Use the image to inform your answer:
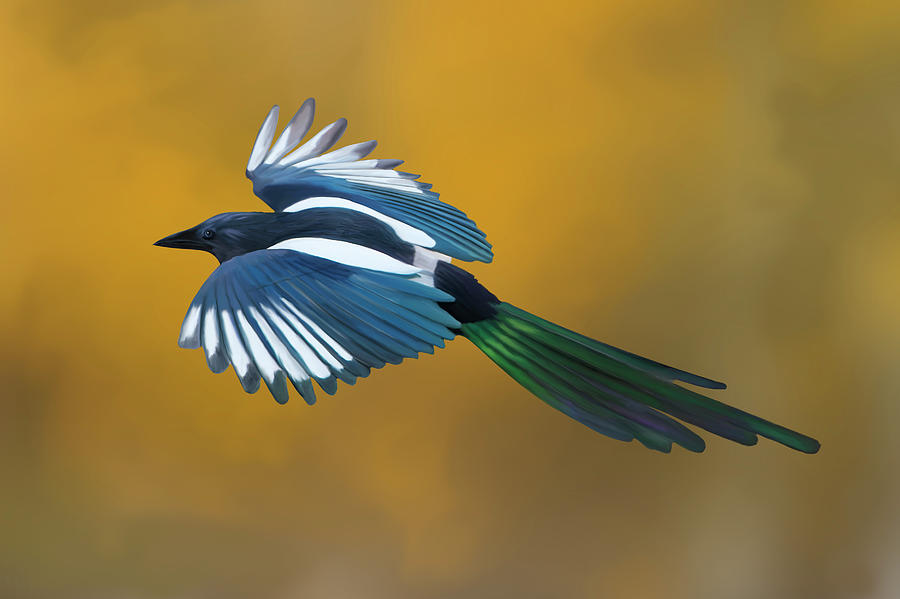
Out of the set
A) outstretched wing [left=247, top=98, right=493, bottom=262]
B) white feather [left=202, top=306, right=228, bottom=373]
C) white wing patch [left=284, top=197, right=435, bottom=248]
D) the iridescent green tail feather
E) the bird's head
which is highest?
outstretched wing [left=247, top=98, right=493, bottom=262]

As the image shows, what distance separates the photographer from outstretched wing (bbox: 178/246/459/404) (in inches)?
28.1

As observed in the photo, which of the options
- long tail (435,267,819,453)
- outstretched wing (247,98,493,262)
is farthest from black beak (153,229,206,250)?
long tail (435,267,819,453)

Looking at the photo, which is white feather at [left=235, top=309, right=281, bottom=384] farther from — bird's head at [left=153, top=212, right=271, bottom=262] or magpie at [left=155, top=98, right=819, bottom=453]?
bird's head at [left=153, top=212, right=271, bottom=262]

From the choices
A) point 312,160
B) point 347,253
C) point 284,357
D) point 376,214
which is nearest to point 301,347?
point 284,357

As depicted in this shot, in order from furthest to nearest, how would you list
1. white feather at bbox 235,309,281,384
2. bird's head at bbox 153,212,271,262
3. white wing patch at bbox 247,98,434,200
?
white wing patch at bbox 247,98,434,200
bird's head at bbox 153,212,271,262
white feather at bbox 235,309,281,384

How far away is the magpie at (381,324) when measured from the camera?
72 centimetres

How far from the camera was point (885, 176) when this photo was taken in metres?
1.27

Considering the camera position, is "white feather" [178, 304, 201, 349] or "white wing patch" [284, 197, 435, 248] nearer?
"white feather" [178, 304, 201, 349]

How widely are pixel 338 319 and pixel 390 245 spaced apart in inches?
5.0

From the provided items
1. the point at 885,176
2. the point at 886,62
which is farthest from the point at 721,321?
the point at 886,62

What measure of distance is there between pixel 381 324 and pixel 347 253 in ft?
0.31

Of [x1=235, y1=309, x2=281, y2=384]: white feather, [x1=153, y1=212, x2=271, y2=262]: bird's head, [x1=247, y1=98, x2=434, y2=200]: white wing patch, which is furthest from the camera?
[x1=247, y1=98, x2=434, y2=200]: white wing patch

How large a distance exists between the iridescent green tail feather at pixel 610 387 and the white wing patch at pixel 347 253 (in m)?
0.09

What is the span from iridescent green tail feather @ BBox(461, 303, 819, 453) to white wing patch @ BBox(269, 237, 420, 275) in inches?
3.5
